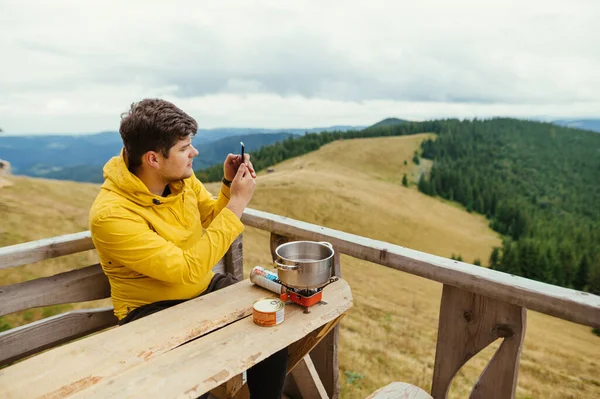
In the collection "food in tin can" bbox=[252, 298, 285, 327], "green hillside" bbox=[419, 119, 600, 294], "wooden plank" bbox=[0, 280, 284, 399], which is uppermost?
"food in tin can" bbox=[252, 298, 285, 327]

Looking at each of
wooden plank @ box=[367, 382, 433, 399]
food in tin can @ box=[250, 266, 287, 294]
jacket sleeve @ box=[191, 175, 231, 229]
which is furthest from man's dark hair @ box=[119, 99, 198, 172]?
wooden plank @ box=[367, 382, 433, 399]

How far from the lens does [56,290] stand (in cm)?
277

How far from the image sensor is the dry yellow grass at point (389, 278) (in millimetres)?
7443

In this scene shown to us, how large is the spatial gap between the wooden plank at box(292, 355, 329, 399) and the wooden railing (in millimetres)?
218

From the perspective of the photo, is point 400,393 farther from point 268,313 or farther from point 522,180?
point 522,180

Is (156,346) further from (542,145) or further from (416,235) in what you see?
(542,145)

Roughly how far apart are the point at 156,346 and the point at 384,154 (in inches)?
3782

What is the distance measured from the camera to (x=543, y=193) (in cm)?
9819

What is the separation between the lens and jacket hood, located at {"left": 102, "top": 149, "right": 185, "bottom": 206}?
2340mm

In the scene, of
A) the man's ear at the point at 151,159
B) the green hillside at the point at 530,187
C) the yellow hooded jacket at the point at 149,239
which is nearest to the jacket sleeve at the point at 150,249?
the yellow hooded jacket at the point at 149,239

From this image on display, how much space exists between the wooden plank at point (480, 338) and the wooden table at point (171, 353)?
638 mm

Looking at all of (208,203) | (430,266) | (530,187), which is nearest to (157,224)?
(208,203)

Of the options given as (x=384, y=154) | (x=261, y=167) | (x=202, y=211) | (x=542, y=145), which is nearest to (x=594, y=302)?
(x=202, y=211)

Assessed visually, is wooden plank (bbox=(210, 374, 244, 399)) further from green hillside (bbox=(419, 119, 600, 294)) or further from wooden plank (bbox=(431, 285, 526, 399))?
green hillside (bbox=(419, 119, 600, 294))
